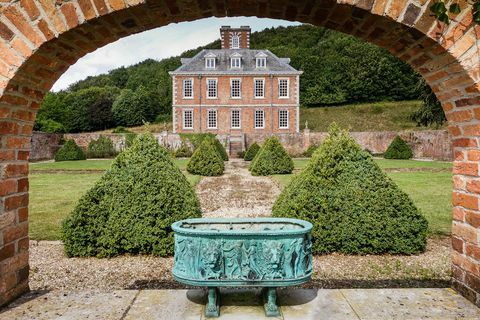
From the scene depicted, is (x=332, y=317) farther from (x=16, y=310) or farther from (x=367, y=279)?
(x=16, y=310)

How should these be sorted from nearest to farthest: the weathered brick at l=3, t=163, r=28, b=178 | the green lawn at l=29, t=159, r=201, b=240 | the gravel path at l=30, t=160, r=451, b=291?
the weathered brick at l=3, t=163, r=28, b=178
the gravel path at l=30, t=160, r=451, b=291
the green lawn at l=29, t=159, r=201, b=240

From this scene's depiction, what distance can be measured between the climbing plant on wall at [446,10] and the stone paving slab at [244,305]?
231 cm

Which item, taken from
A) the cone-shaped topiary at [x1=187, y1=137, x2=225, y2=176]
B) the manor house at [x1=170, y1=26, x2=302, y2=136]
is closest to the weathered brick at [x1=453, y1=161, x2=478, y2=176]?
the cone-shaped topiary at [x1=187, y1=137, x2=225, y2=176]

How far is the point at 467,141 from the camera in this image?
3.17m

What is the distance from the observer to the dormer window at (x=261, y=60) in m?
37.3

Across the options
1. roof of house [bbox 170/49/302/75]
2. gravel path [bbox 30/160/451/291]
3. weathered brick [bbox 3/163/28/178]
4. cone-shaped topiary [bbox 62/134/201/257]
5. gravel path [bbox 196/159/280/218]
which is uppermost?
roof of house [bbox 170/49/302/75]

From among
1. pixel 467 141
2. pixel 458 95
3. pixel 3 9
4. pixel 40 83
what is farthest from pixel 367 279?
pixel 3 9

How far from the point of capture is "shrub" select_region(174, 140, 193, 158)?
31.8m

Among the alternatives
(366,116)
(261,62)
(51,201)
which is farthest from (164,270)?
(366,116)

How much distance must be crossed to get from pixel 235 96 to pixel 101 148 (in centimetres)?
1378

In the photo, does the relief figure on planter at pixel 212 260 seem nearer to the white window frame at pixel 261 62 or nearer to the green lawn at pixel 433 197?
the green lawn at pixel 433 197

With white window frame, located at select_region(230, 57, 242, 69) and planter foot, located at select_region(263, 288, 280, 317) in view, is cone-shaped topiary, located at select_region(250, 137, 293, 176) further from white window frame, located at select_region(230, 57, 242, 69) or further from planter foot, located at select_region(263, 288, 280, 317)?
white window frame, located at select_region(230, 57, 242, 69)

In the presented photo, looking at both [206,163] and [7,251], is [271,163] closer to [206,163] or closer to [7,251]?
[206,163]

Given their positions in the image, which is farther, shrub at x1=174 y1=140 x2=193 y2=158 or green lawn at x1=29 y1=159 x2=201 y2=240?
shrub at x1=174 y1=140 x2=193 y2=158
